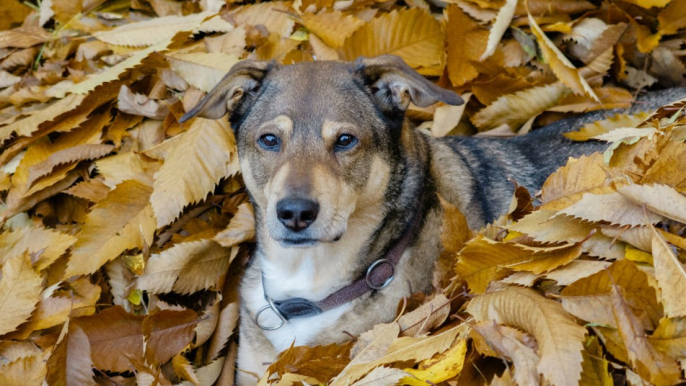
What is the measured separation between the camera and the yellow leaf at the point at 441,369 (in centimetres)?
251

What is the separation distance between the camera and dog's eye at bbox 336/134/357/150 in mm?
3410

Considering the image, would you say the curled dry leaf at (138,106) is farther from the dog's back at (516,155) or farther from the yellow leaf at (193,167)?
the dog's back at (516,155)

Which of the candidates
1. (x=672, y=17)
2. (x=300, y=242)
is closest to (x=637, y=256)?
(x=300, y=242)

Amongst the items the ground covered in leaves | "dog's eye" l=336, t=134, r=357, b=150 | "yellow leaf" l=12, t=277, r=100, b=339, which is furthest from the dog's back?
"yellow leaf" l=12, t=277, r=100, b=339

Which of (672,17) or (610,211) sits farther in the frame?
(672,17)

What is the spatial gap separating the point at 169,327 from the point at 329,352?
1.07m

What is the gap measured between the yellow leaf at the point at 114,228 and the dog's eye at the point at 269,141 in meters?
1.03

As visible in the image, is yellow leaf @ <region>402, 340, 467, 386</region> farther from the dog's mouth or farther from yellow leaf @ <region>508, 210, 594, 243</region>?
the dog's mouth

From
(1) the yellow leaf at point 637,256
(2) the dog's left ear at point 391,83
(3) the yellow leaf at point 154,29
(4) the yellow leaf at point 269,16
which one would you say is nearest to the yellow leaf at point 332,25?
(4) the yellow leaf at point 269,16

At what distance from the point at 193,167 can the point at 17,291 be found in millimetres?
1187

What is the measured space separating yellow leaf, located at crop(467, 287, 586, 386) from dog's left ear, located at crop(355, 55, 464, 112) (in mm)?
1145

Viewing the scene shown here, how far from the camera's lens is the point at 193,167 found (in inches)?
163

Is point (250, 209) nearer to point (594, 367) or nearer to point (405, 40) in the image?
point (405, 40)

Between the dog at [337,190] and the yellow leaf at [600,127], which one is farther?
→ the yellow leaf at [600,127]
